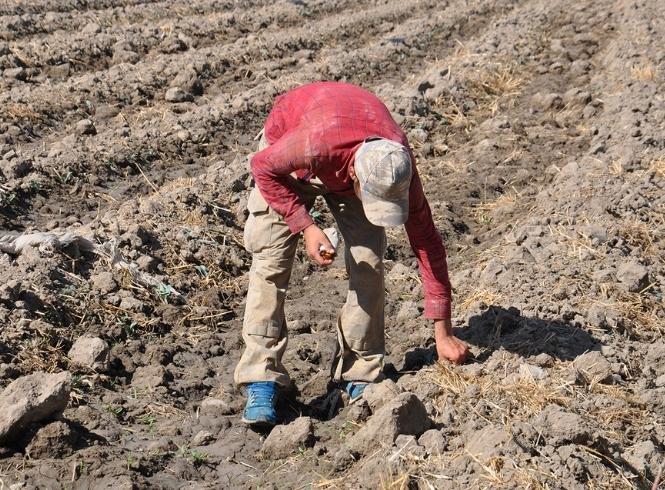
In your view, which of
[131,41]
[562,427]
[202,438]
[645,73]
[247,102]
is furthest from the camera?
[131,41]

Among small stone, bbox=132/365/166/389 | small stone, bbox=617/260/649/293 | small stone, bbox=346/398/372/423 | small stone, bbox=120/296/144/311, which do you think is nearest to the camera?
small stone, bbox=346/398/372/423

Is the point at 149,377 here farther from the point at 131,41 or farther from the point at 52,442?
the point at 131,41

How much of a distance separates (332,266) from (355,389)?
1.84 m

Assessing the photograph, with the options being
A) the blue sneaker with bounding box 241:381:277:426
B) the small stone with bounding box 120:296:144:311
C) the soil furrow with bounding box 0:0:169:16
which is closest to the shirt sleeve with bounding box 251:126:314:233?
the blue sneaker with bounding box 241:381:277:426

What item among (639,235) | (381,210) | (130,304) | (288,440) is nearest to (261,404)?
(288,440)

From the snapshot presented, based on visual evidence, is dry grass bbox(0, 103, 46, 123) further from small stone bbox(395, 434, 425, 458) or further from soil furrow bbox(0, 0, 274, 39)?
small stone bbox(395, 434, 425, 458)

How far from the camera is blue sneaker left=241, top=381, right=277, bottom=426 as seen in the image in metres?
4.18

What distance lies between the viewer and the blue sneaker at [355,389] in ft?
14.3

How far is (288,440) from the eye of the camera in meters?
4.03

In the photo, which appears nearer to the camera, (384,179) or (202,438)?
(384,179)

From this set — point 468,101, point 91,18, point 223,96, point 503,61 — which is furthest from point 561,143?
point 91,18

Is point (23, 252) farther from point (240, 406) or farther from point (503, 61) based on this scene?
point (503, 61)

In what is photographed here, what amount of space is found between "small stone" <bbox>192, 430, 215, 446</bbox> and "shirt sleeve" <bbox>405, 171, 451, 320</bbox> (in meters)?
1.10

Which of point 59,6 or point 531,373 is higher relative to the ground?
point 531,373
